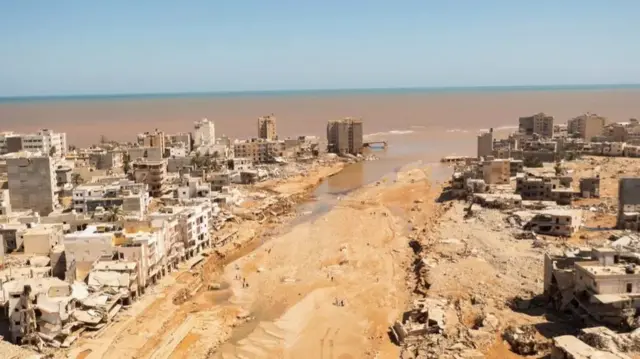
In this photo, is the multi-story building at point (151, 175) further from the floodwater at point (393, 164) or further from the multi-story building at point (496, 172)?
the multi-story building at point (496, 172)

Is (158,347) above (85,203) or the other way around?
the other way around

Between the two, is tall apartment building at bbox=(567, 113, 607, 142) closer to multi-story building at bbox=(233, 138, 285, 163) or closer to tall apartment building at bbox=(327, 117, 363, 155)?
tall apartment building at bbox=(327, 117, 363, 155)

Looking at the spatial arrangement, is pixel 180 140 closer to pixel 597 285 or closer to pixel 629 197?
pixel 629 197

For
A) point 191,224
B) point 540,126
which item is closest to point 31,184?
point 191,224

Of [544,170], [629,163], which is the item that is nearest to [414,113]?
[629,163]

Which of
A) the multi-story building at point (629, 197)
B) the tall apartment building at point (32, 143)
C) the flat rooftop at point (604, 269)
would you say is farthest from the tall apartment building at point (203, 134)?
the flat rooftop at point (604, 269)

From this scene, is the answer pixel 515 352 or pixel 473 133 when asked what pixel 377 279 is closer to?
pixel 515 352
